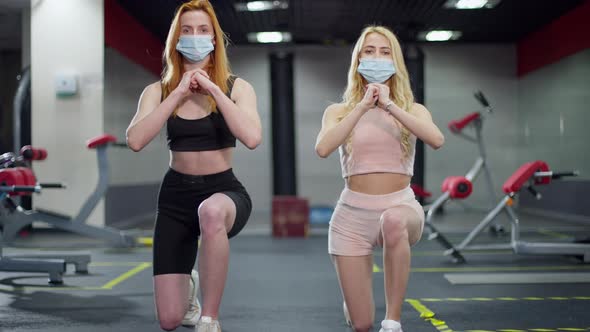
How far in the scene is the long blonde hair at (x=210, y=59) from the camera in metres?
2.48

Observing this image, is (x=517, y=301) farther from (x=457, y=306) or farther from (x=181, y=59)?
(x=181, y=59)

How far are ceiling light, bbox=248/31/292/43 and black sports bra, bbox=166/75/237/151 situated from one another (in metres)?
8.36

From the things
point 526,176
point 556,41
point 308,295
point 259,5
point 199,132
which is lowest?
point 308,295

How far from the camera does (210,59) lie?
2.55m

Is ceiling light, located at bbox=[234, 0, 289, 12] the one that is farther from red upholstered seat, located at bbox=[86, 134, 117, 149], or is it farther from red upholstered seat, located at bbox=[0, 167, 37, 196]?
red upholstered seat, located at bbox=[0, 167, 37, 196]

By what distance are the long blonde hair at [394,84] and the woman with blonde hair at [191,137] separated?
46 centimetres

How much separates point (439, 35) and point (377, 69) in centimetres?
905

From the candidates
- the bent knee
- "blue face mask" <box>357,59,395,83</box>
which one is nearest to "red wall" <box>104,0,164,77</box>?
"blue face mask" <box>357,59,395,83</box>

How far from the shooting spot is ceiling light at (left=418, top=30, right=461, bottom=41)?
10.8 m

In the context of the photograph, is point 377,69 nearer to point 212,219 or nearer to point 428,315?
point 212,219

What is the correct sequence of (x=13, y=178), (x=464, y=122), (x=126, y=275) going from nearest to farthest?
(x=13, y=178)
(x=126, y=275)
(x=464, y=122)

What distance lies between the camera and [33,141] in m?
7.20

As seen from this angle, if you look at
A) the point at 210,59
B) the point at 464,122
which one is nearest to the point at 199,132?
the point at 210,59

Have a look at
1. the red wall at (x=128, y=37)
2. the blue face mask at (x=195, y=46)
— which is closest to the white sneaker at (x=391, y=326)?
the blue face mask at (x=195, y=46)
